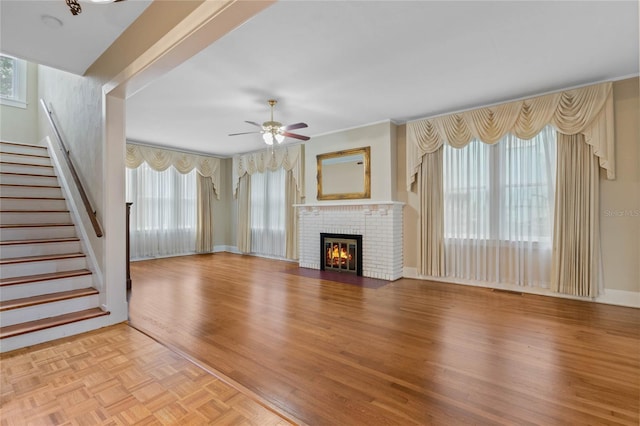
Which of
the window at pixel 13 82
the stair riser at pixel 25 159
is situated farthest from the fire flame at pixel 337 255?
the window at pixel 13 82

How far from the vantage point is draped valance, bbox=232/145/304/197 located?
22.3 feet

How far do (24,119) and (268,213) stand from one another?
516cm

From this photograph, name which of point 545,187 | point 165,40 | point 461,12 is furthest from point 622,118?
point 165,40

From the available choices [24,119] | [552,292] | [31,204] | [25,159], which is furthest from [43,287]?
[552,292]

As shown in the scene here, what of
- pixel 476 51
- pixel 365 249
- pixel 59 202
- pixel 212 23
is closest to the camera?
pixel 212 23

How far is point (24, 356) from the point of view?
2.46 meters

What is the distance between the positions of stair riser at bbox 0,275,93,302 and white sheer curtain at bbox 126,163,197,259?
4.03 m

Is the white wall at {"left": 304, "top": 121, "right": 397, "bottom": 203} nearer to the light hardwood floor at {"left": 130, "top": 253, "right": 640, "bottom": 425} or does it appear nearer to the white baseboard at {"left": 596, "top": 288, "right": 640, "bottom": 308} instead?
the light hardwood floor at {"left": 130, "top": 253, "right": 640, "bottom": 425}

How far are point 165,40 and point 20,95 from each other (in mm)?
5865

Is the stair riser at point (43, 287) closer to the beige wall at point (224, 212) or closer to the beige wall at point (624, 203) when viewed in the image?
the beige wall at point (224, 212)

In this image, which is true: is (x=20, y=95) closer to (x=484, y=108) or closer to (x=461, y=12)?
(x=461, y=12)

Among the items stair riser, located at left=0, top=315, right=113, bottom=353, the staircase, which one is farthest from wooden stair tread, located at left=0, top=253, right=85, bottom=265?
stair riser, located at left=0, top=315, right=113, bottom=353

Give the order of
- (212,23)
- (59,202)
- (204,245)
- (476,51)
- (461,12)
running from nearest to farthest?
1. (212,23)
2. (461,12)
3. (476,51)
4. (59,202)
5. (204,245)

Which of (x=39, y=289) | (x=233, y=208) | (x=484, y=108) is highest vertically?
(x=484, y=108)
